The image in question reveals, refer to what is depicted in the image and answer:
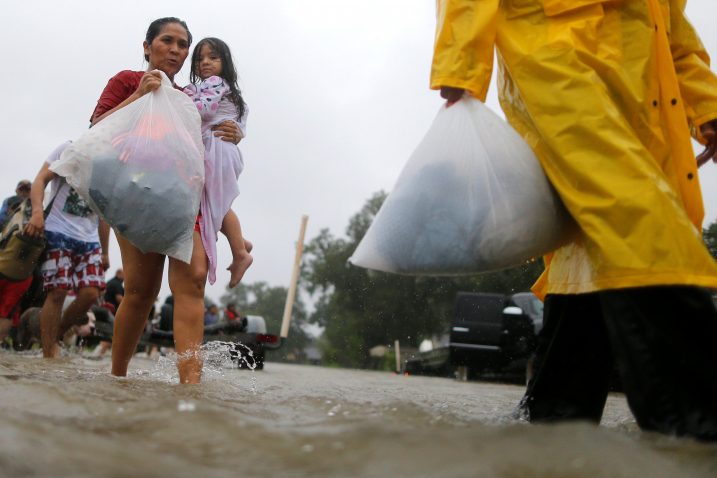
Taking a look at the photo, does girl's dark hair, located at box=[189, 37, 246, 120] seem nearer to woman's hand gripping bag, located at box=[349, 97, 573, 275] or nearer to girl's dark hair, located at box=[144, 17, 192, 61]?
girl's dark hair, located at box=[144, 17, 192, 61]

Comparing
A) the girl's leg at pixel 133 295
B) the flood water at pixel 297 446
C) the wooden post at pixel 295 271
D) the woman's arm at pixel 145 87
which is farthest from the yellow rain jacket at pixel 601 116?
the wooden post at pixel 295 271

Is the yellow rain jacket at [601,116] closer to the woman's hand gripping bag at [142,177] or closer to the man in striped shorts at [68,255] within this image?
the woman's hand gripping bag at [142,177]

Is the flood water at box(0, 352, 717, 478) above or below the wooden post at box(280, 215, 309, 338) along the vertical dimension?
below

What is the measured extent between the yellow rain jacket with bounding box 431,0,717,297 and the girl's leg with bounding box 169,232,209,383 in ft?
4.56

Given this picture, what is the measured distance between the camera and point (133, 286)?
3.55 meters

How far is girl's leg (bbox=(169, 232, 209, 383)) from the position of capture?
11.0 ft

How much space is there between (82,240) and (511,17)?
433cm

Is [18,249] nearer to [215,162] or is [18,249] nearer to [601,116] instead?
[215,162]

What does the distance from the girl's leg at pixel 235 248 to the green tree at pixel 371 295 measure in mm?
31417

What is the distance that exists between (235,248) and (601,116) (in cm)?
200

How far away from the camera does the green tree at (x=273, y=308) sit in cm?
10328

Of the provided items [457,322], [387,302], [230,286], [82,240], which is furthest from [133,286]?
[387,302]

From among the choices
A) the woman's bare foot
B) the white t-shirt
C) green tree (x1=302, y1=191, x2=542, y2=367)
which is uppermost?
green tree (x1=302, y1=191, x2=542, y2=367)

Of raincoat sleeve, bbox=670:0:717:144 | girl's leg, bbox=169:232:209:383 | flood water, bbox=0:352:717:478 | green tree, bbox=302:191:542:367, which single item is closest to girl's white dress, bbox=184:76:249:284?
girl's leg, bbox=169:232:209:383
